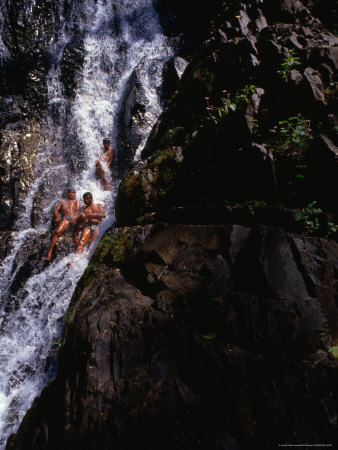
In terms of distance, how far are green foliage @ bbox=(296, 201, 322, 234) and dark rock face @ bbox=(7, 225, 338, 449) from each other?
27 cm

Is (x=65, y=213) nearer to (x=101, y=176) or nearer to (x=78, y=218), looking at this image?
(x=78, y=218)

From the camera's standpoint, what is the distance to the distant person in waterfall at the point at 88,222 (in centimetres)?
647

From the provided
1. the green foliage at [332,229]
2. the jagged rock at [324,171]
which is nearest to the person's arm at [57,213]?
the jagged rock at [324,171]

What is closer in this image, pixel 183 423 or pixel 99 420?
pixel 183 423

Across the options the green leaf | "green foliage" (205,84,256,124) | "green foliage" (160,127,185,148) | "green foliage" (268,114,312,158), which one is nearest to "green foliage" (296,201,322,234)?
"green foliage" (268,114,312,158)

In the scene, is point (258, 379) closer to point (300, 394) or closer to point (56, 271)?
point (300, 394)

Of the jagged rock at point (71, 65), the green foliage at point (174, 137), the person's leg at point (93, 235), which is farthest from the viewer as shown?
the jagged rock at point (71, 65)

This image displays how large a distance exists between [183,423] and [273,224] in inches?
96.4

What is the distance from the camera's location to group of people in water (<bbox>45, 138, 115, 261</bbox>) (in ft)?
21.3

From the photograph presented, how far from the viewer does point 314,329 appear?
7.29 ft

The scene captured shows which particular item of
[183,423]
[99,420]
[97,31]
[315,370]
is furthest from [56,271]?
[97,31]

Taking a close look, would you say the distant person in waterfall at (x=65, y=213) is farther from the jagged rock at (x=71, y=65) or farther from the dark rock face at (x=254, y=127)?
the jagged rock at (x=71, y=65)

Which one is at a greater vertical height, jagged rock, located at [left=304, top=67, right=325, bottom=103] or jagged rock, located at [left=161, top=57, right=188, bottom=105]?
jagged rock, located at [left=161, top=57, right=188, bottom=105]

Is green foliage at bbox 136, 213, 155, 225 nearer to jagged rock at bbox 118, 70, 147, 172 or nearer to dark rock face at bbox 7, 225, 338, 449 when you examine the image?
dark rock face at bbox 7, 225, 338, 449
